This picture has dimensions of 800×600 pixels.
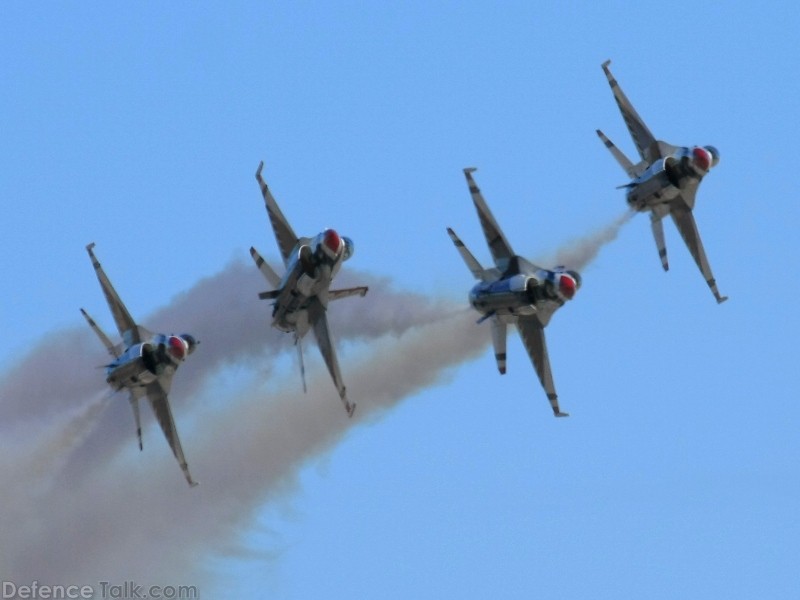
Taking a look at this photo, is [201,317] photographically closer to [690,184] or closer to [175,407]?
[175,407]

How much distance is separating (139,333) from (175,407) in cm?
947

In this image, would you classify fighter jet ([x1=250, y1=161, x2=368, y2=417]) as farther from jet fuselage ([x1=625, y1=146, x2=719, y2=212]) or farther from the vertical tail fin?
jet fuselage ([x1=625, y1=146, x2=719, y2=212])

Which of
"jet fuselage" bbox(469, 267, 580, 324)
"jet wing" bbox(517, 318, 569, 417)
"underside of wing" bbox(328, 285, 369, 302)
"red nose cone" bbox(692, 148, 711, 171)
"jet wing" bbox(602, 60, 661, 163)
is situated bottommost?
"jet wing" bbox(517, 318, 569, 417)

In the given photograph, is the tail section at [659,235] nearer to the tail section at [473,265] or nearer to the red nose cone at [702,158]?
the red nose cone at [702,158]

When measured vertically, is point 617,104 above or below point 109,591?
above

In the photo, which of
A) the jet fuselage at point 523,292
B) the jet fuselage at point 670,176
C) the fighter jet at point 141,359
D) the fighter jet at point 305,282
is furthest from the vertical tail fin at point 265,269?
the jet fuselage at point 670,176

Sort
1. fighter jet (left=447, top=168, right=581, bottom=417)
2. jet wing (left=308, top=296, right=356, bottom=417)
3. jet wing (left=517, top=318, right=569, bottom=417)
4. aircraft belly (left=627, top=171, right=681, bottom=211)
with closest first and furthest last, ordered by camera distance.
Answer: fighter jet (left=447, top=168, right=581, bottom=417)
jet wing (left=517, top=318, right=569, bottom=417)
jet wing (left=308, top=296, right=356, bottom=417)
aircraft belly (left=627, top=171, right=681, bottom=211)

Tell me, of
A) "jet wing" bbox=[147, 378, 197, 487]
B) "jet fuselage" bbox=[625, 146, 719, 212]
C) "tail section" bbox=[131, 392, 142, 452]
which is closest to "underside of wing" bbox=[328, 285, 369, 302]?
"jet wing" bbox=[147, 378, 197, 487]

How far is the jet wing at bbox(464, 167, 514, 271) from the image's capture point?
15638 cm

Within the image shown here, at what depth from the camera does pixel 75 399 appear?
165 metres

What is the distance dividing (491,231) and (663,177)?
839cm

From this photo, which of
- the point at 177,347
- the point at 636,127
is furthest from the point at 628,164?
the point at 177,347

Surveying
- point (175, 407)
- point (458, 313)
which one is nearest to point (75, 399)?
point (175, 407)

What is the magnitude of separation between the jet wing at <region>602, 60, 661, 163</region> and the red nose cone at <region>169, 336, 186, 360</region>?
2116cm
